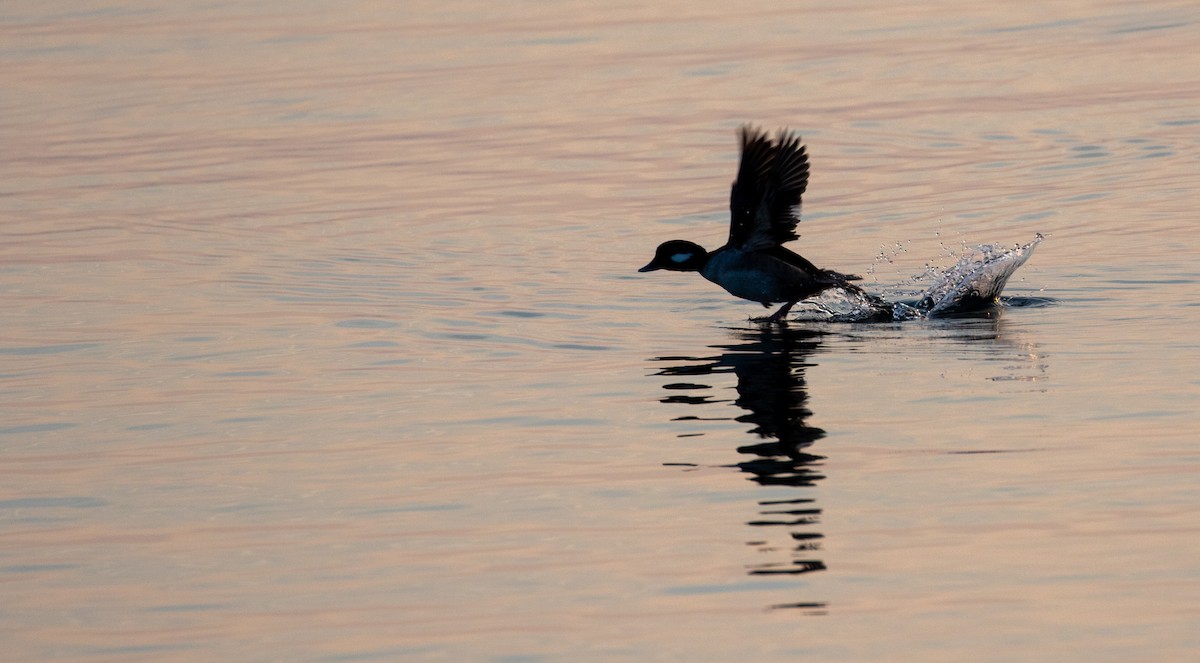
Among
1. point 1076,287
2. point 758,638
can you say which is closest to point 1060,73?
point 1076,287

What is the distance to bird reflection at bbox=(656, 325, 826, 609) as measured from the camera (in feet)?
26.9

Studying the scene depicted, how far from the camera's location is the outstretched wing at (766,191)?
1403cm

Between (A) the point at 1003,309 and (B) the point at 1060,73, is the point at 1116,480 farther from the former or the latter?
(B) the point at 1060,73

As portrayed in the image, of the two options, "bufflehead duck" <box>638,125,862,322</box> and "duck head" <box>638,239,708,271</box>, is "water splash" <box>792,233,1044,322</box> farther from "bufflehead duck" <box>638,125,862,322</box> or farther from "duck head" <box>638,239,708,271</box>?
"duck head" <box>638,239,708,271</box>

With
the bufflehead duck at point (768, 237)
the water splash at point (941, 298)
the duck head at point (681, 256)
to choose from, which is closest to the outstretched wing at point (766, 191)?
the bufflehead duck at point (768, 237)

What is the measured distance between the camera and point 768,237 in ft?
47.4

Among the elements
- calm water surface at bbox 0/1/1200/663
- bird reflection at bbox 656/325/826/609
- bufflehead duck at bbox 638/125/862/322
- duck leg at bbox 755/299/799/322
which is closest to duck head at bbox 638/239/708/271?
bufflehead duck at bbox 638/125/862/322

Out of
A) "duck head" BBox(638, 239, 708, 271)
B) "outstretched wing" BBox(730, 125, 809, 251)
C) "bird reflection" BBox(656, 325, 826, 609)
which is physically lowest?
"bird reflection" BBox(656, 325, 826, 609)

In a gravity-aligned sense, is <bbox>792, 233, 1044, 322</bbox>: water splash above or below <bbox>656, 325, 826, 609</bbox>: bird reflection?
above

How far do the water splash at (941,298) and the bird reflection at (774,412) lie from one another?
0.59 meters

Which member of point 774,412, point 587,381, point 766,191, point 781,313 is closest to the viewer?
point 774,412

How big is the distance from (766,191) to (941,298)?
1520mm

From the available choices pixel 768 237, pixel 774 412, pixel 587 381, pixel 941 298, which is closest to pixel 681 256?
pixel 768 237

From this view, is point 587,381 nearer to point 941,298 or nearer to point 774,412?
point 774,412
